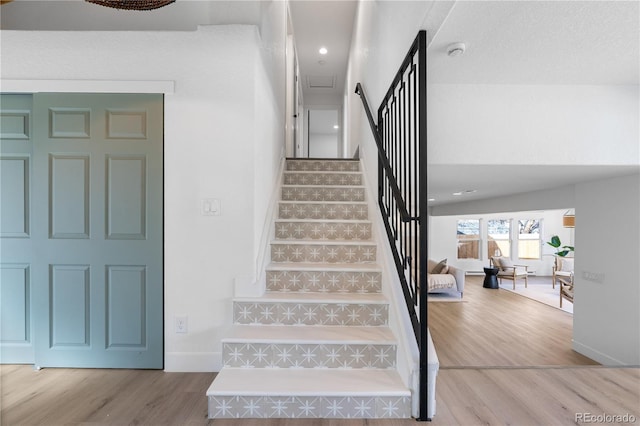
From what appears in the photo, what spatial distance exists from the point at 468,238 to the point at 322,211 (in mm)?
9478

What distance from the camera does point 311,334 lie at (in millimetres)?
2041

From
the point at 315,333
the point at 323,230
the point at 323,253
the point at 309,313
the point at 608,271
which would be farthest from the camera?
the point at 608,271

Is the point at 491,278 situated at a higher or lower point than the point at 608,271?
lower

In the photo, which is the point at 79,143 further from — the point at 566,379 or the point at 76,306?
the point at 566,379

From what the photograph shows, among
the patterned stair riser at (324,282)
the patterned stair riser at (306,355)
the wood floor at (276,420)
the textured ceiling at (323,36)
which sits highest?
the textured ceiling at (323,36)

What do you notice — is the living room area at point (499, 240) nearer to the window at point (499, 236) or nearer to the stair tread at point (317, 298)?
the window at point (499, 236)

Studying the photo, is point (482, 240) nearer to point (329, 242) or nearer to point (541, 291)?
point (541, 291)

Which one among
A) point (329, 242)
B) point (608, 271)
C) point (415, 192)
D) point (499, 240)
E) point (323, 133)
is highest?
point (323, 133)

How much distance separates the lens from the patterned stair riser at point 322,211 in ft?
10.5

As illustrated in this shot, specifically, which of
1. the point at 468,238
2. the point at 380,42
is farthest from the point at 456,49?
the point at 468,238

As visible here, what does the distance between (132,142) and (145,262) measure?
2.91ft

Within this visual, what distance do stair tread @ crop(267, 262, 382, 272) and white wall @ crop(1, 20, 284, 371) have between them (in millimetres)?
273

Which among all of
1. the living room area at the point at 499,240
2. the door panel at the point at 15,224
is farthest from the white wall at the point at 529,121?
the living room area at the point at 499,240

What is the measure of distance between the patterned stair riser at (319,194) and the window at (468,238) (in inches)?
348
